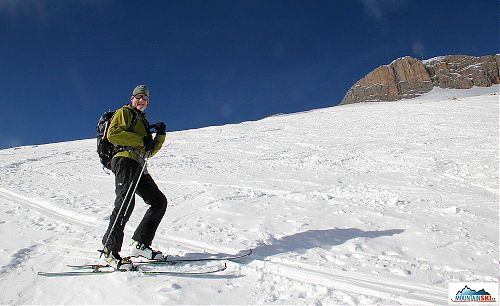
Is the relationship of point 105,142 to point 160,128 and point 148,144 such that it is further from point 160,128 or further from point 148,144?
point 160,128

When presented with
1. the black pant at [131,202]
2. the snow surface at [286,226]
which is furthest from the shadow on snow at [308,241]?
the black pant at [131,202]

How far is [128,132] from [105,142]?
373 mm

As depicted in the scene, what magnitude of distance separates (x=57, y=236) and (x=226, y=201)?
3.31 metres

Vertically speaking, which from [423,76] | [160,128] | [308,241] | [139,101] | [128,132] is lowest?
[308,241]

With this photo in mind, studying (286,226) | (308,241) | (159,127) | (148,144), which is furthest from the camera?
(286,226)

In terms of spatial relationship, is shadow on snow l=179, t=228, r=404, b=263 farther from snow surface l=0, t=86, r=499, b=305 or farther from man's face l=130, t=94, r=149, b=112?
man's face l=130, t=94, r=149, b=112

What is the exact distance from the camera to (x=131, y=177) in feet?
16.4

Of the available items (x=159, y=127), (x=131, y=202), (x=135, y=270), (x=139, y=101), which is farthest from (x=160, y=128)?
(x=135, y=270)

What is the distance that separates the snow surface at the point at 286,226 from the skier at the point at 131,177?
1.56ft

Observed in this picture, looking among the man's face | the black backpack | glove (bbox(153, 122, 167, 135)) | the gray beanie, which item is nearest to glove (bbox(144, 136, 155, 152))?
glove (bbox(153, 122, 167, 135))

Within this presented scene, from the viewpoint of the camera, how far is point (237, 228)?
20.9 ft

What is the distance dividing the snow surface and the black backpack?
4.70ft

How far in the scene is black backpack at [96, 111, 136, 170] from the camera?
5.01 m

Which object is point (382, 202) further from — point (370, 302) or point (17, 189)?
point (17, 189)
